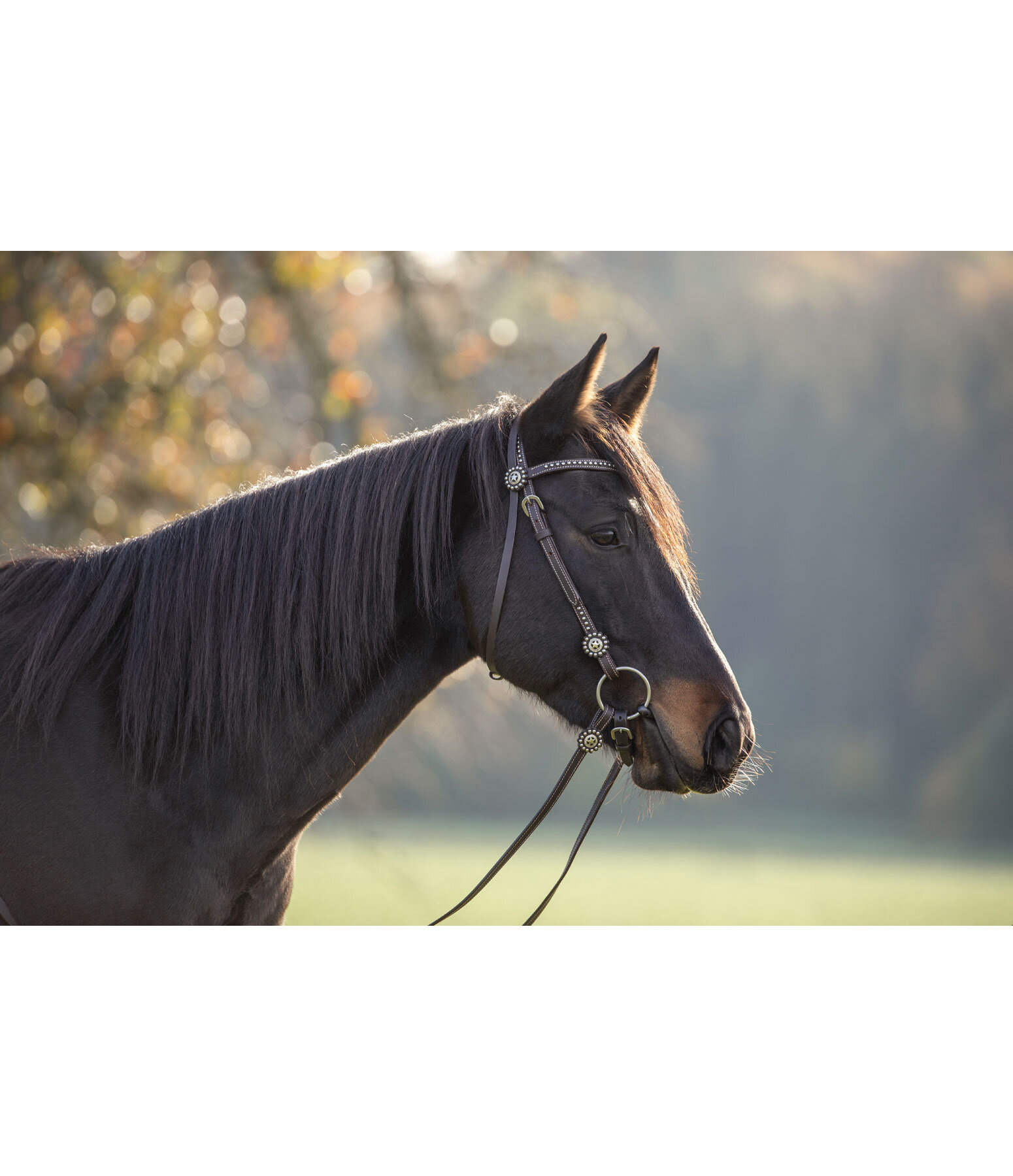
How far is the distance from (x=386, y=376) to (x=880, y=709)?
744 cm

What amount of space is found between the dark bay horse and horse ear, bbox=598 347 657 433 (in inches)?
5.0

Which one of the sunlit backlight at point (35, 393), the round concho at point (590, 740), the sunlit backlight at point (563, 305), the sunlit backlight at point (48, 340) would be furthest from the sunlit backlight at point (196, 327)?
the round concho at point (590, 740)

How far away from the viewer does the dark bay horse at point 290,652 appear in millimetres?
2145

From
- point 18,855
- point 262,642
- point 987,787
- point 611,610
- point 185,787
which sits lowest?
point 987,787

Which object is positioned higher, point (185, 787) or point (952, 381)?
point (952, 381)

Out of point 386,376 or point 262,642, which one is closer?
point 262,642

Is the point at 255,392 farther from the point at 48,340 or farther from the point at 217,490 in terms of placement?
the point at 48,340

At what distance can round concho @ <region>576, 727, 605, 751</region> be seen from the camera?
2.26 metres

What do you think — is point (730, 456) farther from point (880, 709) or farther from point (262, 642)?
point (262, 642)

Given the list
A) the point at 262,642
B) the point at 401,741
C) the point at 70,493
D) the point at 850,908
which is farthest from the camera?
the point at 401,741

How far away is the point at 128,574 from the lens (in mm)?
2328

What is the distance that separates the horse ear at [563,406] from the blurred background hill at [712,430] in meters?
0.81

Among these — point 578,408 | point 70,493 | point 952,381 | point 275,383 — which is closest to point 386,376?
point 275,383

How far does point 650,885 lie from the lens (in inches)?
360
